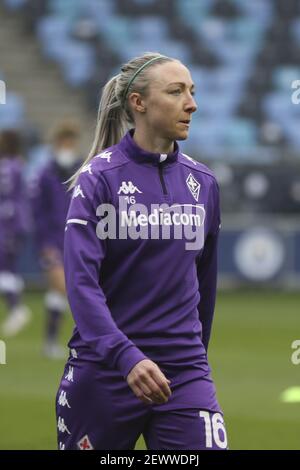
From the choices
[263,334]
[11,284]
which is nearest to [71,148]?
[11,284]

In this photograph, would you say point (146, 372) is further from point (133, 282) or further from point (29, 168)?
point (29, 168)

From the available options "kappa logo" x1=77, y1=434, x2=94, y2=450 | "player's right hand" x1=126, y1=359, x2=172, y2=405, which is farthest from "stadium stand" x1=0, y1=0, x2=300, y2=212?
"player's right hand" x1=126, y1=359, x2=172, y2=405

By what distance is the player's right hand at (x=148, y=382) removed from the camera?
174 inches

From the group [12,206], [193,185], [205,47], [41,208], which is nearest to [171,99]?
[193,185]

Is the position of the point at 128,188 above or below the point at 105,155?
below

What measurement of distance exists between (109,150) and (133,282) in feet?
1.83

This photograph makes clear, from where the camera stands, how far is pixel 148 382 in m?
4.43

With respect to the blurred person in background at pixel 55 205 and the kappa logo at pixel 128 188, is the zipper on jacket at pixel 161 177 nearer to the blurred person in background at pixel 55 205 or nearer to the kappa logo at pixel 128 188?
the kappa logo at pixel 128 188

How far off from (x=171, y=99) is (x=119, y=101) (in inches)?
11.5

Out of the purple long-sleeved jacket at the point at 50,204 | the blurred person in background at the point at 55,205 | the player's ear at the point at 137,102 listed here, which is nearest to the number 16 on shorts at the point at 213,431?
the player's ear at the point at 137,102

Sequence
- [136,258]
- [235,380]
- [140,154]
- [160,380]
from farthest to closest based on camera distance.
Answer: [235,380], [140,154], [136,258], [160,380]

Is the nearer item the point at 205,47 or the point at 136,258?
the point at 136,258

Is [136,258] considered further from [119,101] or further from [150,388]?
[119,101]

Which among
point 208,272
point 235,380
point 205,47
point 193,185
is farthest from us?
point 205,47
